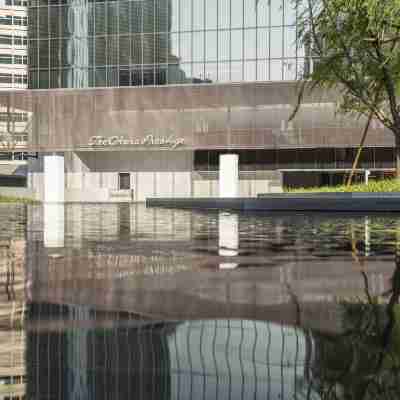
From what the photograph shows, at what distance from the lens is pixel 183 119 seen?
2495 inches

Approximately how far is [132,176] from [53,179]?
29.9 feet

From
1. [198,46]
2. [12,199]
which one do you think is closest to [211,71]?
[198,46]

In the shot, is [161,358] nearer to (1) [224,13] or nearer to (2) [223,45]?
(2) [223,45]

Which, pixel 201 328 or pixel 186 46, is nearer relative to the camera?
pixel 201 328

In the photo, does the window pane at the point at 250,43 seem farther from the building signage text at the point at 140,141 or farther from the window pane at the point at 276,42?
the building signage text at the point at 140,141

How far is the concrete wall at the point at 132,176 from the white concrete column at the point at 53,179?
6027 millimetres

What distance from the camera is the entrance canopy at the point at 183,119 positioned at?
61094mm

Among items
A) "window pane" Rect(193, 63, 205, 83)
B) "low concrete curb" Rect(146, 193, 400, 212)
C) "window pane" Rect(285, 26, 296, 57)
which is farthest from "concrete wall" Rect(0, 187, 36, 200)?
"low concrete curb" Rect(146, 193, 400, 212)

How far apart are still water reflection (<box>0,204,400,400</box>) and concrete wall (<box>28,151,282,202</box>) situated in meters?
56.4

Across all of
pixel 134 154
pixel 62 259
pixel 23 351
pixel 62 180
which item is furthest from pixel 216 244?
pixel 134 154

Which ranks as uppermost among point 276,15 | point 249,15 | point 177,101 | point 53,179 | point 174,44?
point 249,15

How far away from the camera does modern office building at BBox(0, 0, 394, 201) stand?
→ 6109cm

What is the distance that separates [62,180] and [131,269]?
5316cm

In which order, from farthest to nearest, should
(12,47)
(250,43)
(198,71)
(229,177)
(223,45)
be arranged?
(12,47) < (223,45) < (198,71) < (250,43) < (229,177)
